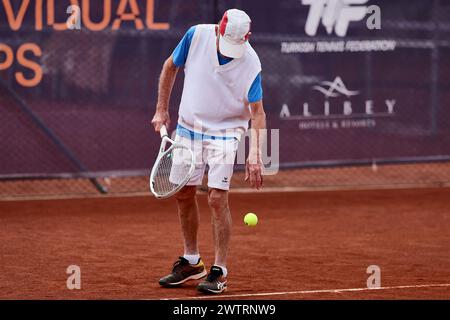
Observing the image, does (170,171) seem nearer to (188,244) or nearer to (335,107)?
(188,244)

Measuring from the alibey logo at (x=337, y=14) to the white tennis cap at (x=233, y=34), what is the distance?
5.07m

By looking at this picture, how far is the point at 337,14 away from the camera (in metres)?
11.8

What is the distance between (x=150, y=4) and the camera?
11180 mm

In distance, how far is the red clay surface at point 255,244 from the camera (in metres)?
6.98

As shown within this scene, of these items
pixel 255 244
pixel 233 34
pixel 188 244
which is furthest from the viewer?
pixel 255 244

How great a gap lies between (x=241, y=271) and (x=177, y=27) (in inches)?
169

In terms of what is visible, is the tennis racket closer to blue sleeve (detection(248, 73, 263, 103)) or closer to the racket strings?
the racket strings

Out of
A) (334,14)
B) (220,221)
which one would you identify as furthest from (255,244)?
(334,14)

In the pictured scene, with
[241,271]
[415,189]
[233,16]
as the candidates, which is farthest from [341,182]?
[233,16]

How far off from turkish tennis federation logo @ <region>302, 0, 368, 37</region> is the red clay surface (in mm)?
1765

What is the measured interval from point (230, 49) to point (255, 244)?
2.51 meters

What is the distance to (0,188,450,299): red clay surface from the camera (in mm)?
6980

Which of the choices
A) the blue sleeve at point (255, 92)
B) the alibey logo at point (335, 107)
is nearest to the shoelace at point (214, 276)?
the blue sleeve at point (255, 92)

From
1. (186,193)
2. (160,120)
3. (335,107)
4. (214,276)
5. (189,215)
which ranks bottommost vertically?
(214,276)
